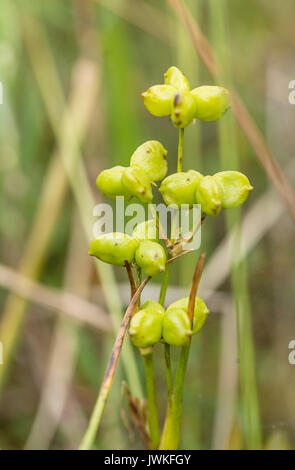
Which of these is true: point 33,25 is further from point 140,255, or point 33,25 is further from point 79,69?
point 140,255

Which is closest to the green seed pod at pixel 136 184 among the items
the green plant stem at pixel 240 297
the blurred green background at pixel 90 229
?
the green plant stem at pixel 240 297

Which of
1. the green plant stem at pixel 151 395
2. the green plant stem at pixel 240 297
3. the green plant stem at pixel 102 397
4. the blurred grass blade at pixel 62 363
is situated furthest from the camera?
the blurred grass blade at pixel 62 363

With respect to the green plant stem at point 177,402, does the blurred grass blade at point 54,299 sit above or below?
above

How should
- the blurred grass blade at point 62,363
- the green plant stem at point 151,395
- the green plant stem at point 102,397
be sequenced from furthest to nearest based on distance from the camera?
the blurred grass blade at point 62,363, the green plant stem at point 151,395, the green plant stem at point 102,397

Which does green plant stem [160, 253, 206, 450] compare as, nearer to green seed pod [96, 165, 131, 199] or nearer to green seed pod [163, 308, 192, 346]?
green seed pod [163, 308, 192, 346]

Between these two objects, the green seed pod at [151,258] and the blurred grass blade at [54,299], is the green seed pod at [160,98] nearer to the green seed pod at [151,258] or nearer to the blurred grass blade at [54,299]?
the green seed pod at [151,258]

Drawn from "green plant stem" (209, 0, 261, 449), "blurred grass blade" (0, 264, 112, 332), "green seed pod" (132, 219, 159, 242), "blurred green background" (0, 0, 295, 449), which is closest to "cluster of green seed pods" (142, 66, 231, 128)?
"green seed pod" (132, 219, 159, 242)

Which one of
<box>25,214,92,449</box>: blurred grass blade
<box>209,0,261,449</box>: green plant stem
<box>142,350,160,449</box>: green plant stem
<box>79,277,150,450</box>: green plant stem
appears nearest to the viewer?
<box>79,277,150,450</box>: green plant stem

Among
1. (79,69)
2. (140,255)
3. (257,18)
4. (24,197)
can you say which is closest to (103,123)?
(79,69)
